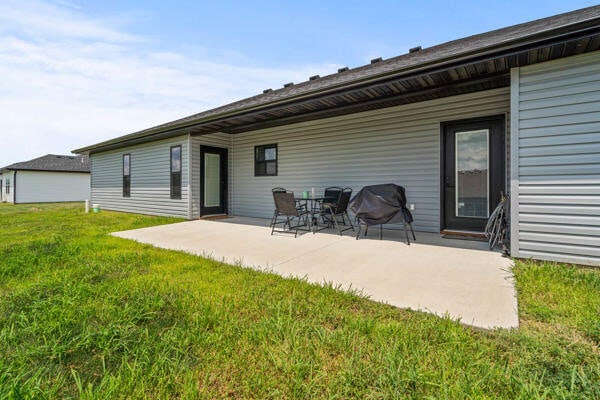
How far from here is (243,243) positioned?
14.7 ft

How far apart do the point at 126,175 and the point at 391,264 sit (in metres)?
10.3

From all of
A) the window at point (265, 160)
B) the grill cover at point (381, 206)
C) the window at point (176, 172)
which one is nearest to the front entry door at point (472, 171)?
the grill cover at point (381, 206)

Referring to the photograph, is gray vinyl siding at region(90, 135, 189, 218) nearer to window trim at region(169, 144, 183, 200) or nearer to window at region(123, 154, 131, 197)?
window trim at region(169, 144, 183, 200)

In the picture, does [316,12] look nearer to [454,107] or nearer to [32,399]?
[454,107]

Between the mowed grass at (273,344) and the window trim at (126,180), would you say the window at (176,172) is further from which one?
the mowed grass at (273,344)

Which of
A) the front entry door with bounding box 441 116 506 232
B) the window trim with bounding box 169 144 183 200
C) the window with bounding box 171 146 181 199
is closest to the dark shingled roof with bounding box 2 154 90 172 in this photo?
the window trim with bounding box 169 144 183 200

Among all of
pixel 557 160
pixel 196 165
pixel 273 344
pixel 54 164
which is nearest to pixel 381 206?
pixel 557 160

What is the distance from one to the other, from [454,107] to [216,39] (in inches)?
227

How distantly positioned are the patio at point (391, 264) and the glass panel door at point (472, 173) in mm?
833

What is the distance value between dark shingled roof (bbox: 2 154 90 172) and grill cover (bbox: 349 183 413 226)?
23.2 m

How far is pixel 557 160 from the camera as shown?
3.09 metres

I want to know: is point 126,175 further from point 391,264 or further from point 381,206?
point 391,264

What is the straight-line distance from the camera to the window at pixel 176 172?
25.9 ft

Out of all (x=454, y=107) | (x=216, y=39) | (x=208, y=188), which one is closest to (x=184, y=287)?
(x=454, y=107)
